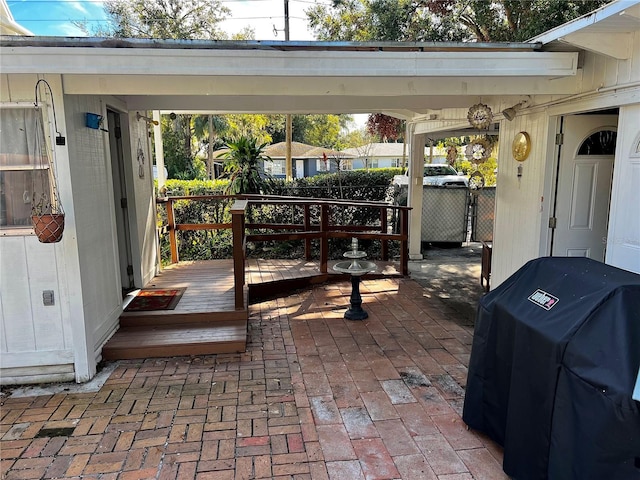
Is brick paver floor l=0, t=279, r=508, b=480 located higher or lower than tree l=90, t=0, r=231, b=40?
lower

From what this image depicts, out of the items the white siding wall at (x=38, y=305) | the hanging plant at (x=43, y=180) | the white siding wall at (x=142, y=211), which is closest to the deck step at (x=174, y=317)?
the white siding wall at (x=38, y=305)

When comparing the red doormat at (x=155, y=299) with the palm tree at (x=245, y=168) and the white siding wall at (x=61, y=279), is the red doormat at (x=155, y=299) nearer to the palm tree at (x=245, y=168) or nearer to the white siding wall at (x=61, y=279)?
the white siding wall at (x=61, y=279)

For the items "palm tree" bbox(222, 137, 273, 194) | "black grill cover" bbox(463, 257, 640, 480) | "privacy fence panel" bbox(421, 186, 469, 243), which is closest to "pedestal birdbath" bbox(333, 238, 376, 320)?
"black grill cover" bbox(463, 257, 640, 480)

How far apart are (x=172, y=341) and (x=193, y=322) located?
1.26ft

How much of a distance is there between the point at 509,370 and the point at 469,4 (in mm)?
7553

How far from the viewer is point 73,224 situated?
3.22 metres

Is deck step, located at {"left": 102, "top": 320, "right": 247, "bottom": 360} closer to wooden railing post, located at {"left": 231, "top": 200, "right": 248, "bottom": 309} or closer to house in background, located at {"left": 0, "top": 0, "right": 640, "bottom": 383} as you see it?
house in background, located at {"left": 0, "top": 0, "right": 640, "bottom": 383}

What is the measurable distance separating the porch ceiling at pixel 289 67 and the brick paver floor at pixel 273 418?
228 centimetres

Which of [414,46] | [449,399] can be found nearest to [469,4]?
[414,46]

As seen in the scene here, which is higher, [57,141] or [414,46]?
[414,46]

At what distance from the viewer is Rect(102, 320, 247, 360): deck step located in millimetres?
3699

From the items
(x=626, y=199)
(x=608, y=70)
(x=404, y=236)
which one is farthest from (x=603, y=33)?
(x=404, y=236)

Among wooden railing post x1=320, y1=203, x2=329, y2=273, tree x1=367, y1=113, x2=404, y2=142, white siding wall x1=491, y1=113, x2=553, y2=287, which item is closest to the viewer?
white siding wall x1=491, y1=113, x2=553, y2=287

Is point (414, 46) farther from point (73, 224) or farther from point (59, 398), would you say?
point (59, 398)
